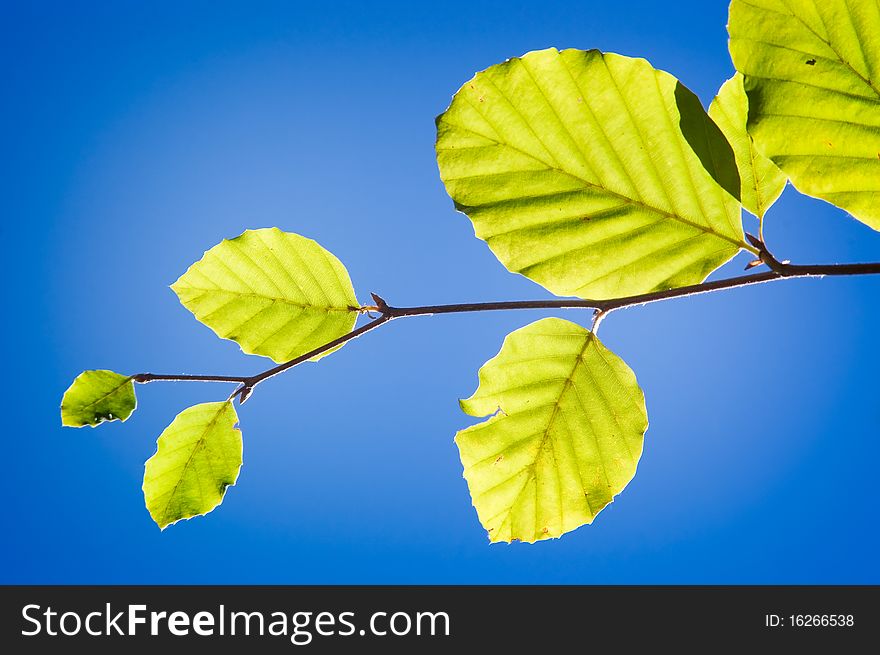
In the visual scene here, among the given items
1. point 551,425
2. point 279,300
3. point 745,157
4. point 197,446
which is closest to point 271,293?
point 279,300

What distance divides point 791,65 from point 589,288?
0.75 feet

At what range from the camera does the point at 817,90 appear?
0.49 metres

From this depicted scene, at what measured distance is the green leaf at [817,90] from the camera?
0.48 m

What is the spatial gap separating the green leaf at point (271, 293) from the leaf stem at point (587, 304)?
4cm

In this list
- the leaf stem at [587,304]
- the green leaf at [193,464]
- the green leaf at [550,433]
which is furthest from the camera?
the green leaf at [193,464]

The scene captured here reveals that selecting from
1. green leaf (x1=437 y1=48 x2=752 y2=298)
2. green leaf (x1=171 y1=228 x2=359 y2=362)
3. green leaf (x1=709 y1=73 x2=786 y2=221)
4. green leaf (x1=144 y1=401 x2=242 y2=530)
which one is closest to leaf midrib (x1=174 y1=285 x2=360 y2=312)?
green leaf (x1=171 y1=228 x2=359 y2=362)

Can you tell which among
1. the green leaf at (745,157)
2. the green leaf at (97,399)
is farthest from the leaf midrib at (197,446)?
the green leaf at (745,157)

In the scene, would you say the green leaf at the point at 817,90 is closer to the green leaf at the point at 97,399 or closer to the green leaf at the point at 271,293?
the green leaf at the point at 271,293

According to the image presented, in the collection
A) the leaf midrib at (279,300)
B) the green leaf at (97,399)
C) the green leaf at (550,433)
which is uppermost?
the leaf midrib at (279,300)

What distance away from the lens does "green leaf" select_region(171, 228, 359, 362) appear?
0.77 metres

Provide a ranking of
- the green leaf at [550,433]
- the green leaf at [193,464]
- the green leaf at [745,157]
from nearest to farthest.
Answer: the green leaf at [745,157] < the green leaf at [550,433] < the green leaf at [193,464]

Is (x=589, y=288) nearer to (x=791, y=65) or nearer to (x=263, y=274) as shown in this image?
(x=791, y=65)

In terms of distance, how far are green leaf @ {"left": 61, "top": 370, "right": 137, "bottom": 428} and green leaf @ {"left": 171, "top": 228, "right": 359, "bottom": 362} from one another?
145 millimetres

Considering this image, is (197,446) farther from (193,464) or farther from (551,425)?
(551,425)
